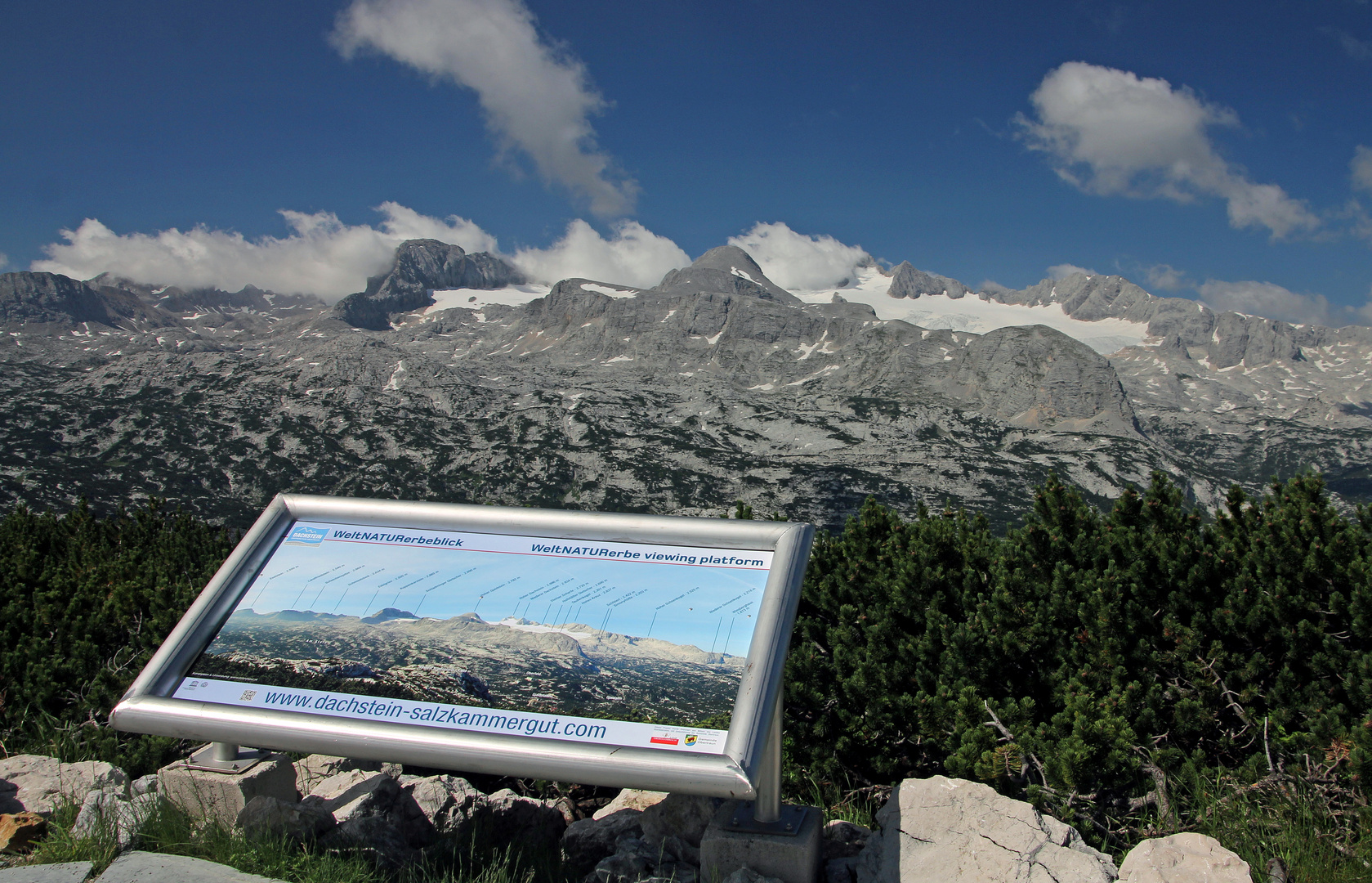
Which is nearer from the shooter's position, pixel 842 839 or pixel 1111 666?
pixel 842 839

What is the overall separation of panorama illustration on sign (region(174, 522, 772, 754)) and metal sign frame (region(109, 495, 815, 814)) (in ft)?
0.26

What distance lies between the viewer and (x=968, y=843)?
4711 millimetres

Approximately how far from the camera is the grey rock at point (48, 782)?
18.9 ft

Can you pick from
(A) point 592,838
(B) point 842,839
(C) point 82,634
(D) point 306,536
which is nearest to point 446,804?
(A) point 592,838

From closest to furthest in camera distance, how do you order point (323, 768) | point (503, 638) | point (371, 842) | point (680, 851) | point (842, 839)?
1. point (503, 638)
2. point (371, 842)
3. point (680, 851)
4. point (842, 839)
5. point (323, 768)

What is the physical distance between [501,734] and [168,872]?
2122 mm

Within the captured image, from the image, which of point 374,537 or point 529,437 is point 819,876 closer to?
point 374,537

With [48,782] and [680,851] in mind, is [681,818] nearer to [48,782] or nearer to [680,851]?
[680,851]

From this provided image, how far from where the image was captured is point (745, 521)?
15.7 ft

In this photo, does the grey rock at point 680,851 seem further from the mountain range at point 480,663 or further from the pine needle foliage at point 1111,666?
the pine needle foliage at point 1111,666

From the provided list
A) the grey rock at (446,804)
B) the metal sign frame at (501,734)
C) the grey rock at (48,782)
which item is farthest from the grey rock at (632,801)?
the grey rock at (48,782)

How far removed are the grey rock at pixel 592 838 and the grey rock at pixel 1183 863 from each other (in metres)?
3.09

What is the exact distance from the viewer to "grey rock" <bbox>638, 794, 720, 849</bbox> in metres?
5.30

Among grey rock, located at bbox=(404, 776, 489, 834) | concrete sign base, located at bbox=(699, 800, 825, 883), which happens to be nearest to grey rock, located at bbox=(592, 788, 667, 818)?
grey rock, located at bbox=(404, 776, 489, 834)
